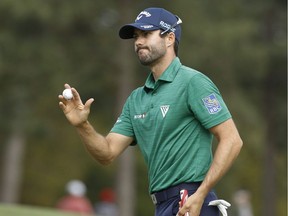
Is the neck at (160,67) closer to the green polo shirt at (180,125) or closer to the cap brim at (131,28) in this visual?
the green polo shirt at (180,125)

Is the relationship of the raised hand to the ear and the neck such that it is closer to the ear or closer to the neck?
the neck

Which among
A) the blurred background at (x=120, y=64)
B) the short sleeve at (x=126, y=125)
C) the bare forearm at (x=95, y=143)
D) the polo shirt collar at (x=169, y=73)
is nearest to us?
the polo shirt collar at (x=169, y=73)

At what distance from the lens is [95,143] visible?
6.76 meters

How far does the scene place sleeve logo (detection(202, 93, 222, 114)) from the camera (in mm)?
6254

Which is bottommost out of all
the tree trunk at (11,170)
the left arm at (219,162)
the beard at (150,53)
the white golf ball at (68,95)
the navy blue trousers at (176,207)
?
the tree trunk at (11,170)

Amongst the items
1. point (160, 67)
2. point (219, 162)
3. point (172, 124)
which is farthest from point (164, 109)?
point (219, 162)

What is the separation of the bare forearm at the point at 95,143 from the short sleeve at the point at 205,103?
728mm

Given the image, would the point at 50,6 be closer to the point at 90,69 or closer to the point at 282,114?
the point at 90,69

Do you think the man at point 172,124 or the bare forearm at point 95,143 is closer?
the man at point 172,124

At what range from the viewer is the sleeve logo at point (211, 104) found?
20.5 ft

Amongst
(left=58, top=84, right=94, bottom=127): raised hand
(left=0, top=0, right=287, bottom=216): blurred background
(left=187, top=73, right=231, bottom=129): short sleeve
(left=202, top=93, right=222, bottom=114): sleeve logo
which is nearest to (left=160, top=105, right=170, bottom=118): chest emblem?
(left=187, top=73, right=231, bottom=129): short sleeve

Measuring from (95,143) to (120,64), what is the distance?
24.2 m

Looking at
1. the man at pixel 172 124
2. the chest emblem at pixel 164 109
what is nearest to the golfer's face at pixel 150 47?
the man at pixel 172 124

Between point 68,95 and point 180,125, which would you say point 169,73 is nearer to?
point 180,125
